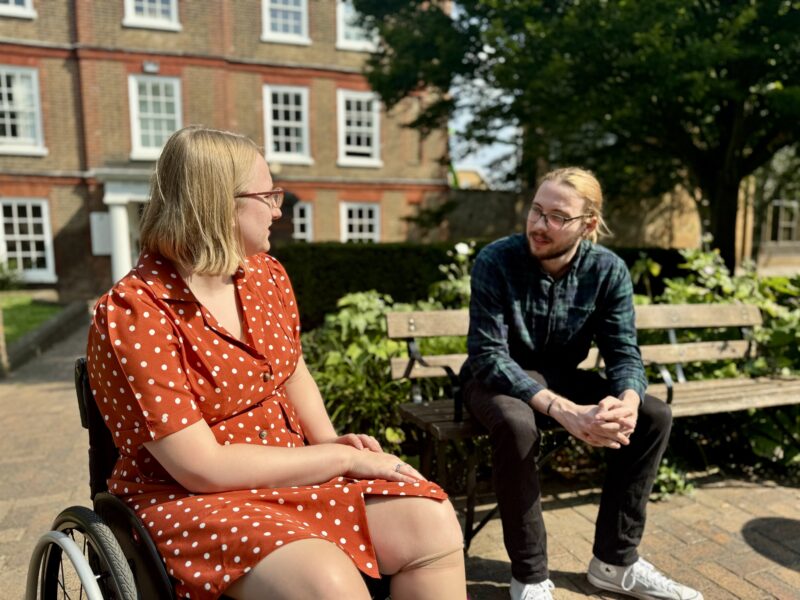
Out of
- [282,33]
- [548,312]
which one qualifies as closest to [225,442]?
[548,312]

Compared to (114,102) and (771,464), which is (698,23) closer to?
(771,464)

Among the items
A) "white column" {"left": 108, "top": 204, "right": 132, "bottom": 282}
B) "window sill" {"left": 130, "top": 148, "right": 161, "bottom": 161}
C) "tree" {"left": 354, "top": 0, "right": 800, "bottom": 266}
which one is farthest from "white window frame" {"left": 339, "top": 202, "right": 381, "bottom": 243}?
"white column" {"left": 108, "top": 204, "right": 132, "bottom": 282}

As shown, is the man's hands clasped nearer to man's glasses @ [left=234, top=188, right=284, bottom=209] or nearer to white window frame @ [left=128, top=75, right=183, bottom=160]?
man's glasses @ [left=234, top=188, right=284, bottom=209]

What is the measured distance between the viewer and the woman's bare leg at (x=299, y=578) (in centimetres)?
134

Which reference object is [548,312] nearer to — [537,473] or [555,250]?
[555,250]

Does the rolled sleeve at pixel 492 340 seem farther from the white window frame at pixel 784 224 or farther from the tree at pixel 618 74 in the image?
the white window frame at pixel 784 224

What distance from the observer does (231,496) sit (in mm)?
1562

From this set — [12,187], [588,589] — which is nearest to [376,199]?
[12,187]

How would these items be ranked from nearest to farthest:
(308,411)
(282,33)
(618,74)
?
(308,411), (618,74), (282,33)

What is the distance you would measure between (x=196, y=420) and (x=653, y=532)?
7.91 feet


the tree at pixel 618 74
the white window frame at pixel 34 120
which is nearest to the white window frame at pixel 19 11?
the white window frame at pixel 34 120

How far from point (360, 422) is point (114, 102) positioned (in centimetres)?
1542

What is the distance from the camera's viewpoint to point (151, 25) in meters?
16.1

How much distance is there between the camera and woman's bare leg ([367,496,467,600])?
61.7 inches
